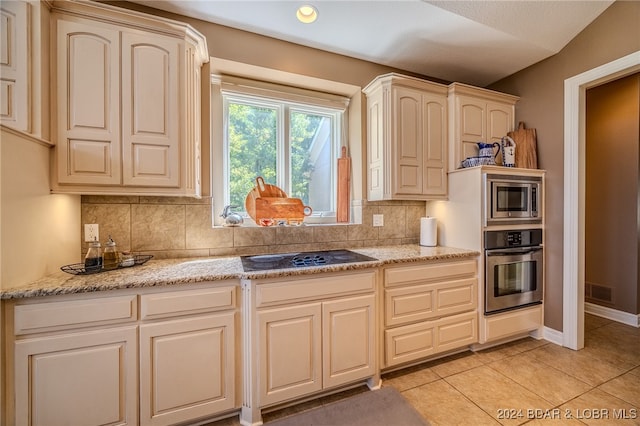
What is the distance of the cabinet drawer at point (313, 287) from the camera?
1.54 metres

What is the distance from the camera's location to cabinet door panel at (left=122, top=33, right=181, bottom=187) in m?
1.59

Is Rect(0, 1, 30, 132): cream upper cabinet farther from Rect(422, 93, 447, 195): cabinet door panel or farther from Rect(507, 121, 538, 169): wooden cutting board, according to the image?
Rect(507, 121, 538, 169): wooden cutting board

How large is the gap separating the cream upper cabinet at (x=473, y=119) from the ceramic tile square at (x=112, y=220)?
8.83ft

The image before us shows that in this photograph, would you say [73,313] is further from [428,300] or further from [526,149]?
[526,149]

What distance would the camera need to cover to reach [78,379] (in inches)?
50.3

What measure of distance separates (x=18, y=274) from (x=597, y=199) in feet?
16.0

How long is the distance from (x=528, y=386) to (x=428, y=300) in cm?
82

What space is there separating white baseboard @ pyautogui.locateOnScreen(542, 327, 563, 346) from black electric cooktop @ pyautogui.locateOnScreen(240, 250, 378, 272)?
1950 millimetres

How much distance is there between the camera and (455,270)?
2156 mm

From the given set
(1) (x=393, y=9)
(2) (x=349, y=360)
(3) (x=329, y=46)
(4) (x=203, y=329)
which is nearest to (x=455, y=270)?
(2) (x=349, y=360)

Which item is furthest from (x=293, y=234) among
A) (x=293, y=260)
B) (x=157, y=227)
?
(x=157, y=227)

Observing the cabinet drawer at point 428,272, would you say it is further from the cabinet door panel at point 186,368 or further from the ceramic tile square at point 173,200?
the ceramic tile square at point 173,200

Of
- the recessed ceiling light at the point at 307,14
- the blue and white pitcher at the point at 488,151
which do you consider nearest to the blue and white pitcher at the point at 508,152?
the blue and white pitcher at the point at 488,151

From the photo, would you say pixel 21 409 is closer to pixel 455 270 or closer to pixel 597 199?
pixel 455 270
